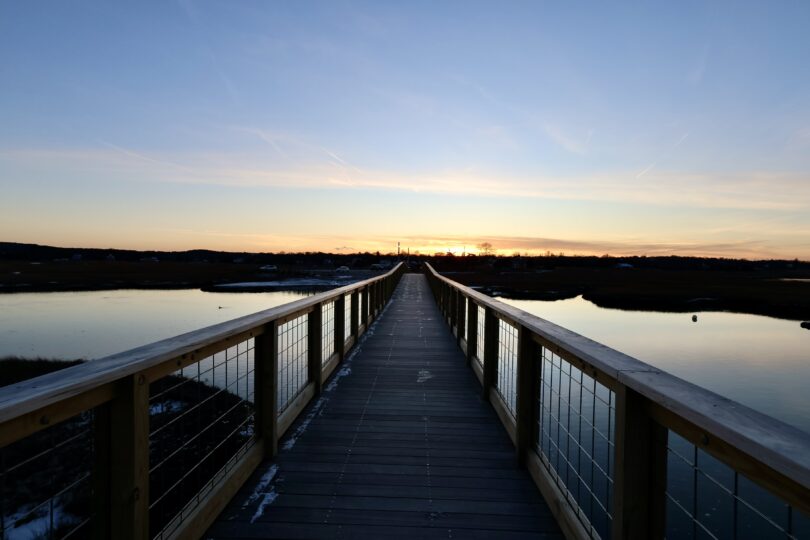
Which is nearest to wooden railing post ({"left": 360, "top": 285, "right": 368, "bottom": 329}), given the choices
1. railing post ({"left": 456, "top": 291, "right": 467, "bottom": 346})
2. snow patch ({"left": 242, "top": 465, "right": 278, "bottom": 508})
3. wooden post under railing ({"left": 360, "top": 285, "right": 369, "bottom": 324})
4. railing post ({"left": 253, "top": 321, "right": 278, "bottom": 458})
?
wooden post under railing ({"left": 360, "top": 285, "right": 369, "bottom": 324})

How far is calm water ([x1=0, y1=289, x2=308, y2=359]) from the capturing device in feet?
54.3

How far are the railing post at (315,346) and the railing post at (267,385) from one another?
134 centimetres

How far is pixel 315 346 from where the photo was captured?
183 inches

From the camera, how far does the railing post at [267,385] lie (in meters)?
3.03

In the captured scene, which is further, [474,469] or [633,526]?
[474,469]

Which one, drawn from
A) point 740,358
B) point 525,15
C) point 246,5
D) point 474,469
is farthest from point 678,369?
point 246,5

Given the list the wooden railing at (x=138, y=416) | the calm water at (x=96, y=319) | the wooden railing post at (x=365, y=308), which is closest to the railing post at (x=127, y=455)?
the wooden railing at (x=138, y=416)

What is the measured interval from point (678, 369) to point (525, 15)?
11.6 meters

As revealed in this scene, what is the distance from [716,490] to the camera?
21.0ft

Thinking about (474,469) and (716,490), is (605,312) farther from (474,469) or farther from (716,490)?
(474,469)

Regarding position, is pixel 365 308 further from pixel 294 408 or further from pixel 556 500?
pixel 556 500

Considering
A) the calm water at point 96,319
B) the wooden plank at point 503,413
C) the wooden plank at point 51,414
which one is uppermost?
the wooden plank at point 51,414

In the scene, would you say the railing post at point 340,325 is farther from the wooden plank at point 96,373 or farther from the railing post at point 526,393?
the wooden plank at point 96,373

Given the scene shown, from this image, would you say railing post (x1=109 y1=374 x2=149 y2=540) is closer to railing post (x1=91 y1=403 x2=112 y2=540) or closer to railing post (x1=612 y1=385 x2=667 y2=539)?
railing post (x1=91 y1=403 x2=112 y2=540)
